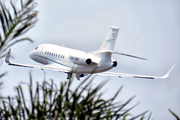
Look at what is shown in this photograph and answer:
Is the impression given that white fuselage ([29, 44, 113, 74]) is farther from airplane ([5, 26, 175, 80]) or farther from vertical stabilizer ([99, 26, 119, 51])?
vertical stabilizer ([99, 26, 119, 51])

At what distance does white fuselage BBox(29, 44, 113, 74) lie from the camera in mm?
49284

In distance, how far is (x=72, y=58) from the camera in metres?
52.8

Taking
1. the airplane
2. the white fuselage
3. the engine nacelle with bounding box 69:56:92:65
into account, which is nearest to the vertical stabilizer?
the airplane

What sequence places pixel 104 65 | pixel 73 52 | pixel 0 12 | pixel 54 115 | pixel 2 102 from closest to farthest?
pixel 0 12
pixel 54 115
pixel 2 102
pixel 104 65
pixel 73 52

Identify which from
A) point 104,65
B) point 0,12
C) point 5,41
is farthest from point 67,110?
point 104,65

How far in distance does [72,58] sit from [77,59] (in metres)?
1.61

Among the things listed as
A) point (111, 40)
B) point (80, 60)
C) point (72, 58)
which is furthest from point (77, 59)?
point (111, 40)

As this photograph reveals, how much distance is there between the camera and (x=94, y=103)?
9836mm

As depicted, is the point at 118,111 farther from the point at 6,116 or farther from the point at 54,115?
the point at 6,116

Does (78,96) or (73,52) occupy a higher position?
(78,96)

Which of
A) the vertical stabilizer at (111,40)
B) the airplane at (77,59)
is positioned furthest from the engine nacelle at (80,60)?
the vertical stabilizer at (111,40)

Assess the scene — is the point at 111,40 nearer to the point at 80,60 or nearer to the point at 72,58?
the point at 80,60

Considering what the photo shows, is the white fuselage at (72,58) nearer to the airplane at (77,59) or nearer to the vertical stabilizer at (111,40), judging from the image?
the airplane at (77,59)

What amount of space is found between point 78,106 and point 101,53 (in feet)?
133
